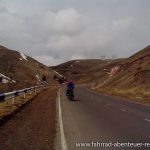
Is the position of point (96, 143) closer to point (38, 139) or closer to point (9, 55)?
point (38, 139)

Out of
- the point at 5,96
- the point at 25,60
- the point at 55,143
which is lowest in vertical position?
the point at 55,143

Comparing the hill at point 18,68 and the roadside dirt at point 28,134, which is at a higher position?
the hill at point 18,68

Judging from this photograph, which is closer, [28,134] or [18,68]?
[28,134]

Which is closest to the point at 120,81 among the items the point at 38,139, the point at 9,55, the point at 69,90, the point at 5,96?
the point at 69,90

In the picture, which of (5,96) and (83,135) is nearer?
(83,135)

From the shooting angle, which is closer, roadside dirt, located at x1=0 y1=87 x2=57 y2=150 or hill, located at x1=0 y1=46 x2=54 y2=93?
roadside dirt, located at x1=0 y1=87 x2=57 y2=150

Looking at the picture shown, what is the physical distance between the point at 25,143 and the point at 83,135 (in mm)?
2254

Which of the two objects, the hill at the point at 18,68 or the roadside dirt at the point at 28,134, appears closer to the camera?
the roadside dirt at the point at 28,134

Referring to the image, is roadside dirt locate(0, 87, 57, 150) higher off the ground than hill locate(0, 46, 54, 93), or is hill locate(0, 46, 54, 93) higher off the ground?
hill locate(0, 46, 54, 93)

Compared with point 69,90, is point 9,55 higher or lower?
higher

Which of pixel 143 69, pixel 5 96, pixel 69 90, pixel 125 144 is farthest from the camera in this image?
pixel 143 69

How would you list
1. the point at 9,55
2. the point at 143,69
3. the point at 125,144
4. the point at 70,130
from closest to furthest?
the point at 125,144
the point at 70,130
the point at 143,69
the point at 9,55

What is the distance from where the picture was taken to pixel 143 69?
241ft

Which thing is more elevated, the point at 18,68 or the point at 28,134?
the point at 18,68
